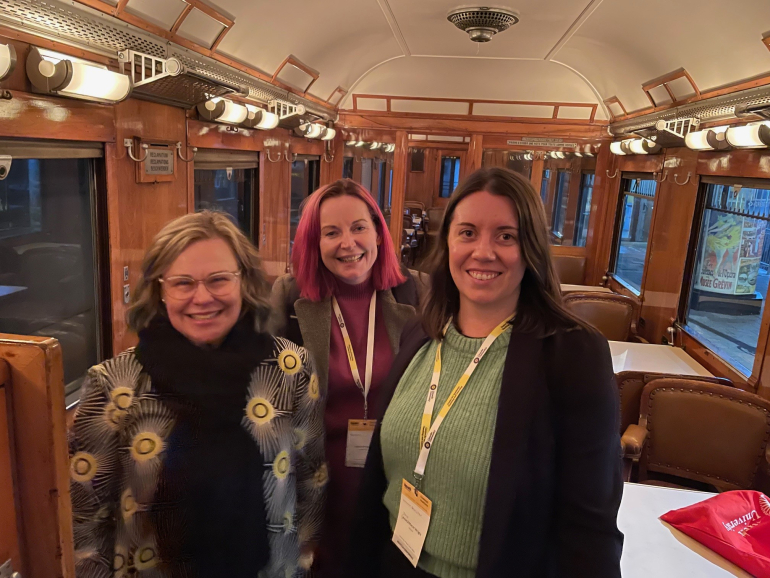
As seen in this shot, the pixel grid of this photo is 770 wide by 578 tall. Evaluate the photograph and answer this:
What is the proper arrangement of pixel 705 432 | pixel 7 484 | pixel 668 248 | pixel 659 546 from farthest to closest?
pixel 668 248, pixel 705 432, pixel 659 546, pixel 7 484

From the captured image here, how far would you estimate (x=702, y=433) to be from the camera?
2924 mm

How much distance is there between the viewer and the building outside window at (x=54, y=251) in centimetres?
245

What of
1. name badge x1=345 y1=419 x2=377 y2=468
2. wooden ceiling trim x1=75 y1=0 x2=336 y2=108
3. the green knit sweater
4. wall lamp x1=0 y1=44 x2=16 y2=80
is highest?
wooden ceiling trim x1=75 y1=0 x2=336 y2=108

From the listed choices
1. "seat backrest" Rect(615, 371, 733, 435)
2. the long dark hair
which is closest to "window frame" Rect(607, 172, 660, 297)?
"seat backrest" Rect(615, 371, 733, 435)

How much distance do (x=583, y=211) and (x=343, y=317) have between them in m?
6.19

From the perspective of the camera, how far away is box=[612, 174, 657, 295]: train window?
6152mm

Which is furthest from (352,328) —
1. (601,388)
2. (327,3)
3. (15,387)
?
(327,3)

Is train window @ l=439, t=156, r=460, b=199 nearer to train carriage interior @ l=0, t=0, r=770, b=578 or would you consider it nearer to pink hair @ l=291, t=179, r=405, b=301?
train carriage interior @ l=0, t=0, r=770, b=578

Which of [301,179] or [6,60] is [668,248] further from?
[6,60]

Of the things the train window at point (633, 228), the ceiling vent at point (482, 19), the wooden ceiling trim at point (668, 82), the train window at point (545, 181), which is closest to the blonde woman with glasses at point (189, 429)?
the ceiling vent at point (482, 19)

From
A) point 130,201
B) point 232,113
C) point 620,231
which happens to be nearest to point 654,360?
point 620,231

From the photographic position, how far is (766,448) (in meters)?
2.76

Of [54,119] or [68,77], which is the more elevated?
[68,77]

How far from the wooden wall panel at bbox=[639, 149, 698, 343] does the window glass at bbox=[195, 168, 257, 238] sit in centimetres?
380
